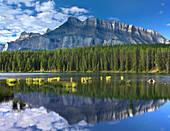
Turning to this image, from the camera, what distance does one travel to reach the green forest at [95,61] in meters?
140

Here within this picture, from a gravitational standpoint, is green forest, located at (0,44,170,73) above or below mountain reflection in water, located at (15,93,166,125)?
above

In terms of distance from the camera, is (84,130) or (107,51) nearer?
(84,130)

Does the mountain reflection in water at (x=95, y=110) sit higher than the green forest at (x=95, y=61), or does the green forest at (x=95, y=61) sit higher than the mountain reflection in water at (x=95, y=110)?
the green forest at (x=95, y=61)

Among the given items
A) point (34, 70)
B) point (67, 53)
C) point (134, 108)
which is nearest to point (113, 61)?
point (67, 53)

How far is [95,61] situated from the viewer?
532ft

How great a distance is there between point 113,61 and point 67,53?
181ft

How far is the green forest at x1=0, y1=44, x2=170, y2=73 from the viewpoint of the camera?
139750mm

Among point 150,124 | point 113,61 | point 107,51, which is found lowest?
point 150,124

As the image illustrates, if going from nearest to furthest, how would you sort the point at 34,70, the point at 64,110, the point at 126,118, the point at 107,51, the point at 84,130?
the point at 84,130 → the point at 126,118 → the point at 64,110 → the point at 107,51 → the point at 34,70

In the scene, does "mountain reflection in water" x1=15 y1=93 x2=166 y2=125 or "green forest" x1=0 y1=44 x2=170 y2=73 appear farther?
"green forest" x1=0 y1=44 x2=170 y2=73

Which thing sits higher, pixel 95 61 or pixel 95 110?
pixel 95 61

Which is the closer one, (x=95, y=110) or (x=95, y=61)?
(x=95, y=110)

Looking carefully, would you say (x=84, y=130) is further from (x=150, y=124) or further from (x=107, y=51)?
(x=107, y=51)

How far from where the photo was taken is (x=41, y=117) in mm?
16516
